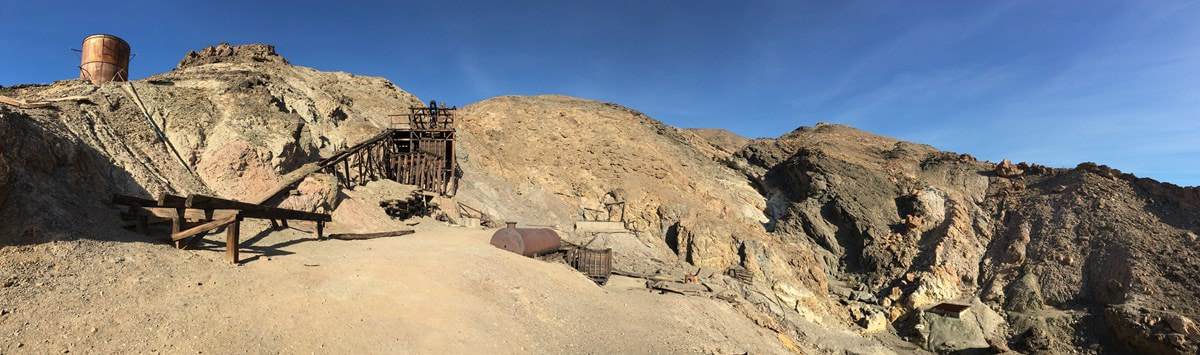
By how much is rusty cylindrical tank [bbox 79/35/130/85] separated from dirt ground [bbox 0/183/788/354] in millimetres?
7980

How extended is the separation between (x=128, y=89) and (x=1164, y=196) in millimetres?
45880

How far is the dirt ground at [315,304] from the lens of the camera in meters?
5.72

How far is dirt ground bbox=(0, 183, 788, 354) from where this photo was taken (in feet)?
18.8

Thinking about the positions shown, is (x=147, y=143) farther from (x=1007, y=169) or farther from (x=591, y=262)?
(x=1007, y=169)

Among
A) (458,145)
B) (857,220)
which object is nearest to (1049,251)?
(857,220)

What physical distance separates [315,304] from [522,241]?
24.3 feet

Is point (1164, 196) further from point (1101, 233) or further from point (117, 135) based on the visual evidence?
point (117, 135)

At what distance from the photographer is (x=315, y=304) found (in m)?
7.57

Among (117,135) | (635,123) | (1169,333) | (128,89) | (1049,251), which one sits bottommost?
(1169,333)

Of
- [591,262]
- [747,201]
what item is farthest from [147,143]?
[747,201]

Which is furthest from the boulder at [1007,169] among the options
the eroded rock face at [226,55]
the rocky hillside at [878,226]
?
the eroded rock face at [226,55]

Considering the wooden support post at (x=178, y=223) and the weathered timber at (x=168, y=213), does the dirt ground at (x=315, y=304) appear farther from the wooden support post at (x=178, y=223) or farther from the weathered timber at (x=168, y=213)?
the weathered timber at (x=168, y=213)

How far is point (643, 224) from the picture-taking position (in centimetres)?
2766

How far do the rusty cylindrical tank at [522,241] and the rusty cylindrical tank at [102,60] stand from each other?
1237cm
